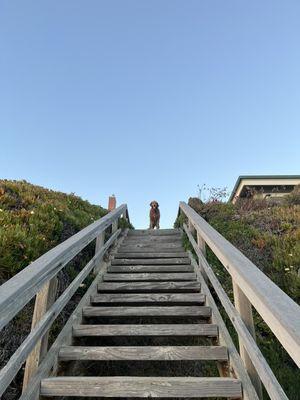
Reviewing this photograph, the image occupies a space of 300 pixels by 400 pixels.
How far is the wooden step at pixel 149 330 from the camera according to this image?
3.33 meters

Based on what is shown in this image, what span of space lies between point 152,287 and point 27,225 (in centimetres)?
213

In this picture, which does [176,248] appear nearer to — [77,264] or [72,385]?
[77,264]

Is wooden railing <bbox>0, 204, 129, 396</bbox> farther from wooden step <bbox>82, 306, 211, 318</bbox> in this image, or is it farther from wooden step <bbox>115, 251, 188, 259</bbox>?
wooden step <bbox>115, 251, 188, 259</bbox>

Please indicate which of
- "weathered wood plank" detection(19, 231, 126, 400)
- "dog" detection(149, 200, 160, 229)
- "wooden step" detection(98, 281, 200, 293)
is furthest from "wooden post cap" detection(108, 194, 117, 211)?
"weathered wood plank" detection(19, 231, 126, 400)

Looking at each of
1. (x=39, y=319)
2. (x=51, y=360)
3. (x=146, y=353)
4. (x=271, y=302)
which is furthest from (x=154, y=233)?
(x=271, y=302)

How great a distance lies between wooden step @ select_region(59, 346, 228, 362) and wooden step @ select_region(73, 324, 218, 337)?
33cm

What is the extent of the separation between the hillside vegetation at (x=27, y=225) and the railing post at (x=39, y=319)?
1.39 meters

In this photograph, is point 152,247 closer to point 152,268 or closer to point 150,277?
point 152,268

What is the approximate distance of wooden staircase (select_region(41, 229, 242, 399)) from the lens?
2506 millimetres

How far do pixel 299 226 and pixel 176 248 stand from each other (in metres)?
2.46

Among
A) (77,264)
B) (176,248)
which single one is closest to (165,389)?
(77,264)

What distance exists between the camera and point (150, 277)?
4.94 metres

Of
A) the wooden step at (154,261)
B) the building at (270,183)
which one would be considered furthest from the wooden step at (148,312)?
the building at (270,183)

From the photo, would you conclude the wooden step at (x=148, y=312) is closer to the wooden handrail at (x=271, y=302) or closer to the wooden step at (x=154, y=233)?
the wooden handrail at (x=271, y=302)
